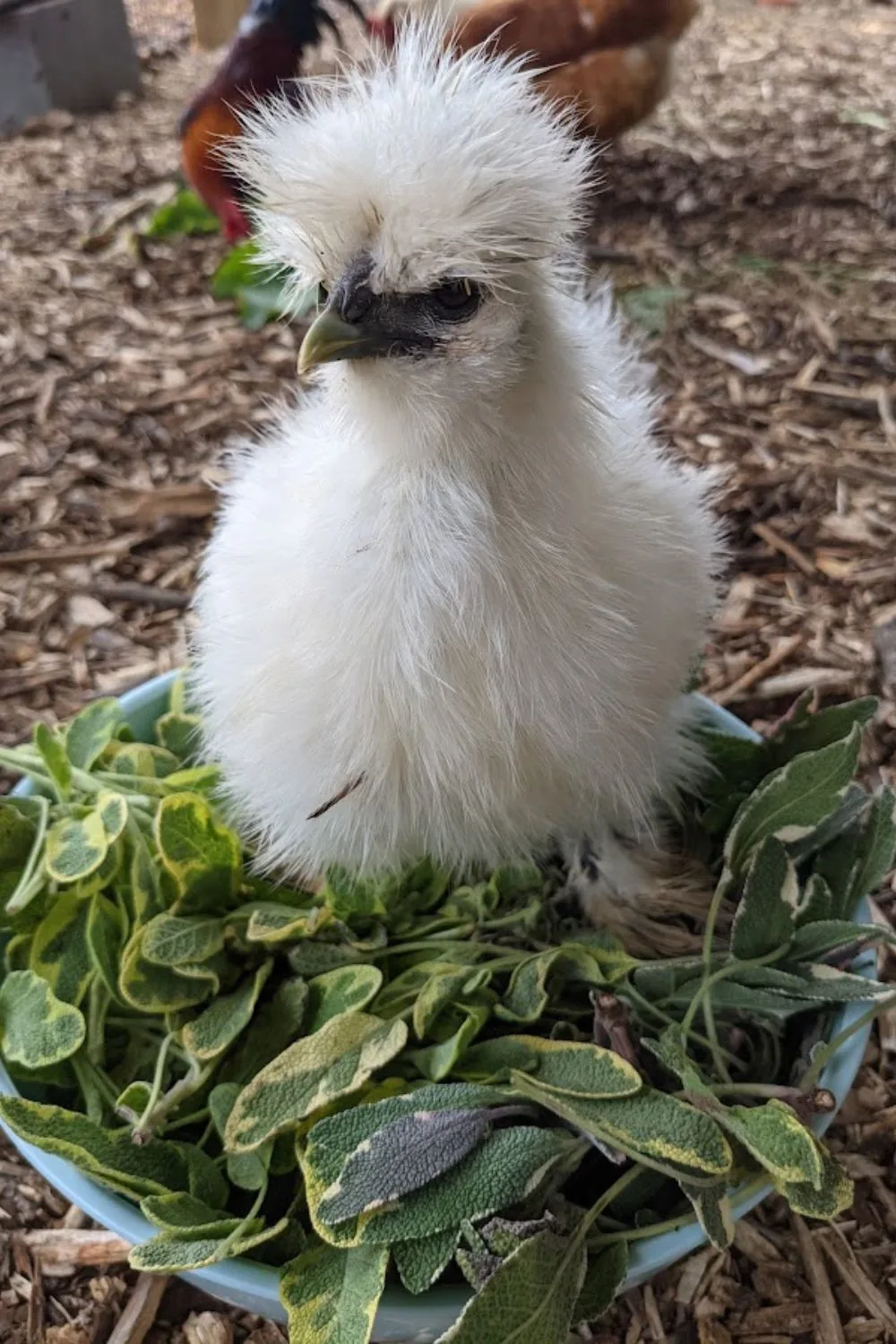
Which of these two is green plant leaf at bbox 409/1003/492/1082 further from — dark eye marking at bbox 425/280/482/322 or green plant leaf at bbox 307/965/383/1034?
dark eye marking at bbox 425/280/482/322

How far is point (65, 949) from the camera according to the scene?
1.13 m

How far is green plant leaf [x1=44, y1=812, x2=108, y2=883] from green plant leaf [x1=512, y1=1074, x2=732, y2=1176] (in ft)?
1.43

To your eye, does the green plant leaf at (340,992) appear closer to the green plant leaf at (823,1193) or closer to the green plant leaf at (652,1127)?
the green plant leaf at (652,1127)

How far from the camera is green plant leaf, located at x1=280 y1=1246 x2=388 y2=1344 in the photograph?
0.85 meters

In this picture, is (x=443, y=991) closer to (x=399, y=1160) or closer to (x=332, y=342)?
(x=399, y=1160)

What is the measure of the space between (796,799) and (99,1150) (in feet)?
2.24

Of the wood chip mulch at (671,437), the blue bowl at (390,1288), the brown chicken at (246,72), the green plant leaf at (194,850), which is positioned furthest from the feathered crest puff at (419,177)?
the brown chicken at (246,72)

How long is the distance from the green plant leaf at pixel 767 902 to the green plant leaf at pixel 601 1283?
11.2 inches

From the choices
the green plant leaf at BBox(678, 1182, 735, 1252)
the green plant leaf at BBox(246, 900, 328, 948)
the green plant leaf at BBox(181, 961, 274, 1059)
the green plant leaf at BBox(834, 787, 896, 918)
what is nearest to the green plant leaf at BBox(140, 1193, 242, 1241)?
the green plant leaf at BBox(181, 961, 274, 1059)

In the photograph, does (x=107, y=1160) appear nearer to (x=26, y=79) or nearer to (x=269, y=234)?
(x=269, y=234)

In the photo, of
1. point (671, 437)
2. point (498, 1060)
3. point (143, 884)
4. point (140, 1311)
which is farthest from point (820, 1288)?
point (671, 437)

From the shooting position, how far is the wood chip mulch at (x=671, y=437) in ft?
3.67

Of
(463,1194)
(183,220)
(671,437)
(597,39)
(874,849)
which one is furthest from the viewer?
(183,220)

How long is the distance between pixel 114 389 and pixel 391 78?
1474 mm
